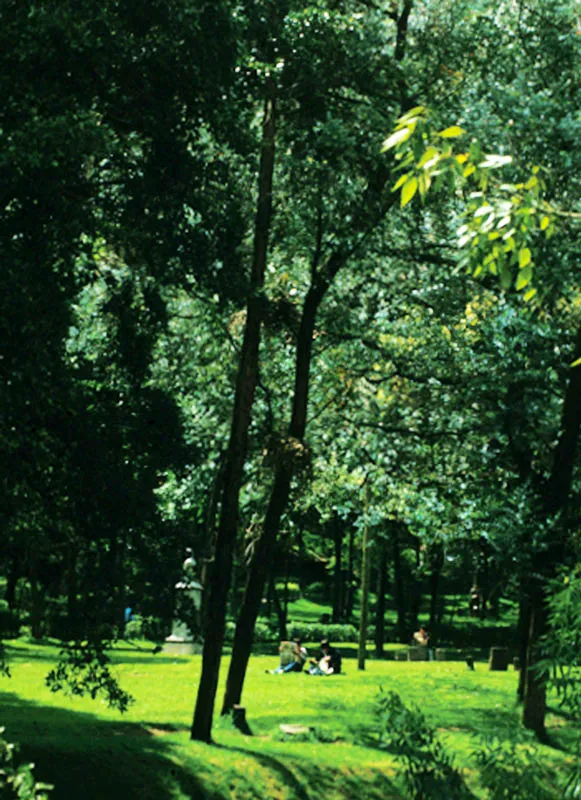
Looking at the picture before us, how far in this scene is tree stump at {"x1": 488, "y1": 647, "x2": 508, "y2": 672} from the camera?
37.9 meters

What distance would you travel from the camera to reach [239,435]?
20578mm

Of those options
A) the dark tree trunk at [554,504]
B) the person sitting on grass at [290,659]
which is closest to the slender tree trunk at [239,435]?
the dark tree trunk at [554,504]

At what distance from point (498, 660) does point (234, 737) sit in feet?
62.3

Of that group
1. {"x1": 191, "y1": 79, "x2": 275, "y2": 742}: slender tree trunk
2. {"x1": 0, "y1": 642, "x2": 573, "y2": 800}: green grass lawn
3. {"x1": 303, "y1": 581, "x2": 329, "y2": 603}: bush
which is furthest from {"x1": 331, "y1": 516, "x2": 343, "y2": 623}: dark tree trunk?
{"x1": 191, "y1": 79, "x2": 275, "y2": 742}: slender tree trunk

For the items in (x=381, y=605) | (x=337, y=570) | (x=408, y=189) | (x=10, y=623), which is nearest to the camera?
(x=408, y=189)

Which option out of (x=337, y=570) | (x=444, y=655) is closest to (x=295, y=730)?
(x=444, y=655)

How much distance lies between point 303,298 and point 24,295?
11307 mm

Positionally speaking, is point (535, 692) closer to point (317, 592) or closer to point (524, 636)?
point (524, 636)

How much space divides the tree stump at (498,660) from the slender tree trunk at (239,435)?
19.5m

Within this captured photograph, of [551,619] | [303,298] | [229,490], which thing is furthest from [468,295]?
[551,619]

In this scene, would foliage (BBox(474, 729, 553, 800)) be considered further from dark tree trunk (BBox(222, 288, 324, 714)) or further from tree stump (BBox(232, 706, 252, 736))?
dark tree trunk (BBox(222, 288, 324, 714))

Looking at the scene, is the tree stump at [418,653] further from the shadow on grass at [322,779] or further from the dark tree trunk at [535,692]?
the shadow on grass at [322,779]

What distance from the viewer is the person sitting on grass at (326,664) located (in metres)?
33.8

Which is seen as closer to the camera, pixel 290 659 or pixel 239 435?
pixel 239 435
